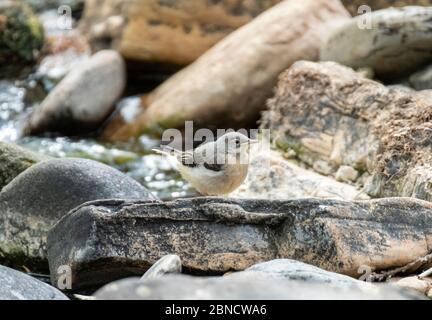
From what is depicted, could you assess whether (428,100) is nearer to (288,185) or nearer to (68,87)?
(288,185)

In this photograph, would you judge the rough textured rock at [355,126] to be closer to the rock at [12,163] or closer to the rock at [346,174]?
the rock at [346,174]

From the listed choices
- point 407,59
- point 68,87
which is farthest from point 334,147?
point 68,87

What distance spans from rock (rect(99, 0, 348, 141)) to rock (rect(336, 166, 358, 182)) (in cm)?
355

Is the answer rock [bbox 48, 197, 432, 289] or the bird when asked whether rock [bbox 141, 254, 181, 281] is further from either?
the bird

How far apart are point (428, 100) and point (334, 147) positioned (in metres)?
1.40

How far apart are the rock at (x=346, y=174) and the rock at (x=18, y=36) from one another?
8.38m

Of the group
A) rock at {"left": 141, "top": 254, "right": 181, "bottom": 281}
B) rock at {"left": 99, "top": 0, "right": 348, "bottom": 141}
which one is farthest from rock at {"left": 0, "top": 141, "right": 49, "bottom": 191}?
rock at {"left": 99, "top": 0, "right": 348, "bottom": 141}

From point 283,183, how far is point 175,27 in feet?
18.3

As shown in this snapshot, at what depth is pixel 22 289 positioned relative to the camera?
5117 millimetres

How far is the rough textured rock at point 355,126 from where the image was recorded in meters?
7.56

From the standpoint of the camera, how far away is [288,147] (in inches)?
390

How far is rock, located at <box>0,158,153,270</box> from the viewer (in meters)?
7.12

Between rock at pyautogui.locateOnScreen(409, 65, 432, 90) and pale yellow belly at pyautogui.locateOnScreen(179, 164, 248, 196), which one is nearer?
pale yellow belly at pyautogui.locateOnScreen(179, 164, 248, 196)

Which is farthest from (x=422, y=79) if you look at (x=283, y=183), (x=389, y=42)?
(x=283, y=183)
